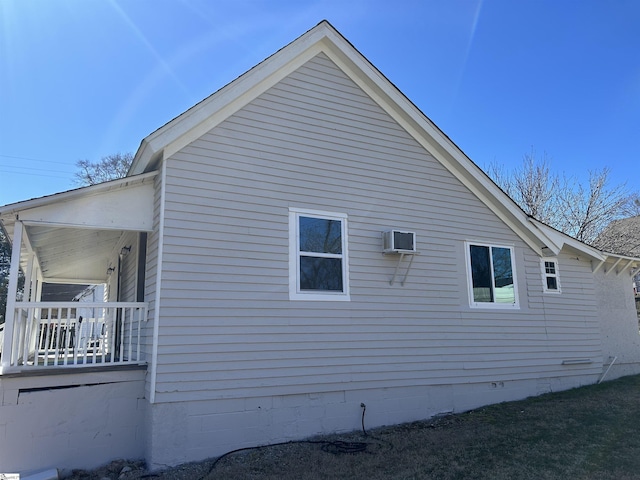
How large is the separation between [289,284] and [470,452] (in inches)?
125

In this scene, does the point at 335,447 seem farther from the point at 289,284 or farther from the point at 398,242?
the point at 398,242

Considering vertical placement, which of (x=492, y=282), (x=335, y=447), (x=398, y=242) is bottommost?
(x=335, y=447)

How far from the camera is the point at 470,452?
5531 millimetres

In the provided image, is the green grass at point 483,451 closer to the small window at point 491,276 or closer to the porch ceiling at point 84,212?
the small window at point 491,276

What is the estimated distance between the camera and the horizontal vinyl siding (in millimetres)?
6004

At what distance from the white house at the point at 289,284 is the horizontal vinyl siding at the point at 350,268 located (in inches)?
1.1

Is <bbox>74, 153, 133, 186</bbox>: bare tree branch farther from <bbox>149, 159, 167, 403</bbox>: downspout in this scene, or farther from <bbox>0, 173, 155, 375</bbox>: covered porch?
<bbox>149, 159, 167, 403</bbox>: downspout

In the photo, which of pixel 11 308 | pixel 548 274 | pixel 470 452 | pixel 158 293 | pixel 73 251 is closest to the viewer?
pixel 11 308

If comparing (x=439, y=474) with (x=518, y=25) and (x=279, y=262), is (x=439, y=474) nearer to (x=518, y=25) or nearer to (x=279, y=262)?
(x=279, y=262)

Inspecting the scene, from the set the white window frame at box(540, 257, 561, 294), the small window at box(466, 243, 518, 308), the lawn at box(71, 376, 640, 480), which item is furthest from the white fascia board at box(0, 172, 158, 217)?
the white window frame at box(540, 257, 561, 294)

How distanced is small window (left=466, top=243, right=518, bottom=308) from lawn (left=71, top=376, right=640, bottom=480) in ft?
6.63

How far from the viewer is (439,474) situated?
486 centimetres

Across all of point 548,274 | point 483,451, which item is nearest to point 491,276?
point 548,274

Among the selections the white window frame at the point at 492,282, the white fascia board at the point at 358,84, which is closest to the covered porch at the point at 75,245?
the white fascia board at the point at 358,84
